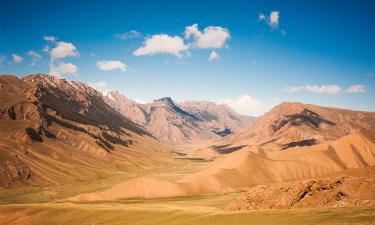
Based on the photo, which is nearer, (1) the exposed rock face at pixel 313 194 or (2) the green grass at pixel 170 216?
(2) the green grass at pixel 170 216

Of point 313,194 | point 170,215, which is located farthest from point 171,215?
point 313,194

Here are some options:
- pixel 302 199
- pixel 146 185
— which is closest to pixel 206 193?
pixel 146 185

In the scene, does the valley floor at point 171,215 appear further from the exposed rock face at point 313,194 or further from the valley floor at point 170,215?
the exposed rock face at point 313,194

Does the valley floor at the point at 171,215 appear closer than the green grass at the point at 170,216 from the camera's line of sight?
No

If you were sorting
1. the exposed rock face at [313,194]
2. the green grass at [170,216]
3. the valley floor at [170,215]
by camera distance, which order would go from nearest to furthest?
the green grass at [170,216]
the valley floor at [170,215]
the exposed rock face at [313,194]

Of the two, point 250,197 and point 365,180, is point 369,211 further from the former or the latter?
point 250,197

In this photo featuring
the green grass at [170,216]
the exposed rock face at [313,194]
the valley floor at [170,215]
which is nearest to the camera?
the green grass at [170,216]

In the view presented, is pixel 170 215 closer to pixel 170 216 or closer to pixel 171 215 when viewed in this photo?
pixel 171 215

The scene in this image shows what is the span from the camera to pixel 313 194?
283ft

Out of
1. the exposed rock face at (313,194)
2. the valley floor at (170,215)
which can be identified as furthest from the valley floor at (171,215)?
the exposed rock face at (313,194)

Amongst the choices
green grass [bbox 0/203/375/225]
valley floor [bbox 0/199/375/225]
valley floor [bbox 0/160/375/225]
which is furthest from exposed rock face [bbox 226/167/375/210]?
Result: green grass [bbox 0/203/375/225]

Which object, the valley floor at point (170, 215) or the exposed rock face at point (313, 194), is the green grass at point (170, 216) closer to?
the valley floor at point (170, 215)

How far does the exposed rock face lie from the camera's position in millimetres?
78500

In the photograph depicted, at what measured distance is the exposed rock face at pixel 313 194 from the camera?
7850 centimetres
